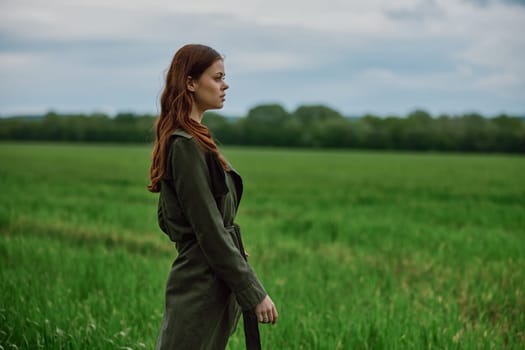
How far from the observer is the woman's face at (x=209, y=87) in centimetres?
225

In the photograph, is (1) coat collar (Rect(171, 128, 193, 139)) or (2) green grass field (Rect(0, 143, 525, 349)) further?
(2) green grass field (Rect(0, 143, 525, 349))

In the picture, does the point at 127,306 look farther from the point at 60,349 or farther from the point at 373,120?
the point at 373,120

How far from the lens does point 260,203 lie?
13.5 metres

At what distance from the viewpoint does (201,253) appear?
2.22 meters

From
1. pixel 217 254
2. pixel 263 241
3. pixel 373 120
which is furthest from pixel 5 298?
pixel 373 120

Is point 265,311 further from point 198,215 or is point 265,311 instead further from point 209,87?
point 209,87

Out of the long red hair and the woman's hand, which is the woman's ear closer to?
the long red hair

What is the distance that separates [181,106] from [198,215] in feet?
1.51

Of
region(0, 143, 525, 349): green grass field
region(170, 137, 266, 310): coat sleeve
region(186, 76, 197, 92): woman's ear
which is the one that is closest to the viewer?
region(170, 137, 266, 310): coat sleeve

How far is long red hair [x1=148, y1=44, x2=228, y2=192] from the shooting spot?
219cm

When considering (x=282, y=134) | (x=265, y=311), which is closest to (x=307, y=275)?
(x=265, y=311)

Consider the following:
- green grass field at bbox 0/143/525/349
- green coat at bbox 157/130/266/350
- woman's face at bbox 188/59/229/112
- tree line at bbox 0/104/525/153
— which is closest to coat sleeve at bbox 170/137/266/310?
green coat at bbox 157/130/266/350

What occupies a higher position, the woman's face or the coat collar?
the woman's face

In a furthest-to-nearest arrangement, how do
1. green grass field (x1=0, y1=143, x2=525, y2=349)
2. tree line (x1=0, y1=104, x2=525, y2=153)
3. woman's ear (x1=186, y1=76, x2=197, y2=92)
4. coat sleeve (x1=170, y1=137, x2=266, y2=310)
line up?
tree line (x1=0, y1=104, x2=525, y2=153) < green grass field (x1=0, y1=143, x2=525, y2=349) < woman's ear (x1=186, y1=76, x2=197, y2=92) < coat sleeve (x1=170, y1=137, x2=266, y2=310)
